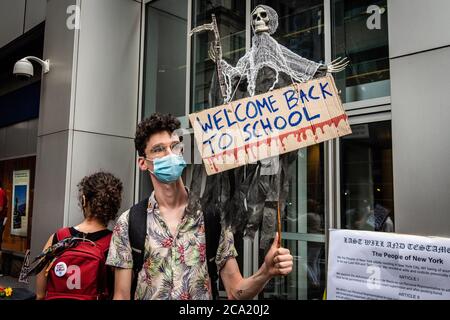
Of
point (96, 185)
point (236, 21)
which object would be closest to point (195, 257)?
point (96, 185)

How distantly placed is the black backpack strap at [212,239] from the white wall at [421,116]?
46.5 inches

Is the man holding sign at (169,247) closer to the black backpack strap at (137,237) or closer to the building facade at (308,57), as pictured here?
the black backpack strap at (137,237)

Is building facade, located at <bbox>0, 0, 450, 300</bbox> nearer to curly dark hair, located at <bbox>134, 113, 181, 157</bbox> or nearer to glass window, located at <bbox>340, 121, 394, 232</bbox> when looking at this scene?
glass window, located at <bbox>340, 121, 394, 232</bbox>

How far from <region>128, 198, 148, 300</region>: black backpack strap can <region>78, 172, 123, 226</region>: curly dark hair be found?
1.95ft

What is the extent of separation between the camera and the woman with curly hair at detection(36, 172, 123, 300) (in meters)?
2.42

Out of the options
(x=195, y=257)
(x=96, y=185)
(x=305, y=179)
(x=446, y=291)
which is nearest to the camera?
(x=446, y=291)

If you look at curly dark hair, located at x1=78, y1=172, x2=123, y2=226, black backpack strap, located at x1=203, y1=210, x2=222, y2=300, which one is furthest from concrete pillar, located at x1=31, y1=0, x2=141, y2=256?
black backpack strap, located at x1=203, y1=210, x2=222, y2=300

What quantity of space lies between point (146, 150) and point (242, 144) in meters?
0.59

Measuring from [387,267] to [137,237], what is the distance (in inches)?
49.6

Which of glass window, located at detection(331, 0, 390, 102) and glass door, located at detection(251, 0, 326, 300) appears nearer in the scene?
glass window, located at detection(331, 0, 390, 102)

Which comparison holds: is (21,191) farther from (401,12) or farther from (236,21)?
(401,12)

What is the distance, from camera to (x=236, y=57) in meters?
4.02

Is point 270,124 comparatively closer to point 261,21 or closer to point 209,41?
point 261,21

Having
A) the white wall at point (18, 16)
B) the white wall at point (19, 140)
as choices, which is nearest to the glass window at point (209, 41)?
the white wall at point (18, 16)
